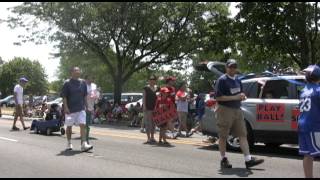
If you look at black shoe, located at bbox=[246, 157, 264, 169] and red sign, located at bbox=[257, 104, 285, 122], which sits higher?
red sign, located at bbox=[257, 104, 285, 122]

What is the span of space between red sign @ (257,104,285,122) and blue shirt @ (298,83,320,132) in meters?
3.96

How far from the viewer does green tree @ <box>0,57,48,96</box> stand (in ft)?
274

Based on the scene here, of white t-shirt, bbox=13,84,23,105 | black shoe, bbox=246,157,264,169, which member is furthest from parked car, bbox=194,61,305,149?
white t-shirt, bbox=13,84,23,105

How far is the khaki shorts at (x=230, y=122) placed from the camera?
9.93m

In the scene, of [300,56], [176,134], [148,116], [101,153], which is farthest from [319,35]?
[101,153]

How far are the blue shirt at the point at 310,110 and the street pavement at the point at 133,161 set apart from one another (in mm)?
1588

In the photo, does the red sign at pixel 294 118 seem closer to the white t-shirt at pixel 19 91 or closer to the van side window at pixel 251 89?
the van side window at pixel 251 89

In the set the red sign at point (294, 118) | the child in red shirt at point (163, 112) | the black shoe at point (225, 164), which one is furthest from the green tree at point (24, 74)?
the black shoe at point (225, 164)

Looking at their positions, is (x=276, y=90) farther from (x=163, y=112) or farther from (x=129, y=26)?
(x=129, y=26)

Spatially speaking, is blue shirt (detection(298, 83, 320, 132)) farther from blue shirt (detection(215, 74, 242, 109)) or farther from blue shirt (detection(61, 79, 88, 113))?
blue shirt (detection(61, 79, 88, 113))

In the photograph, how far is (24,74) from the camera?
278 feet

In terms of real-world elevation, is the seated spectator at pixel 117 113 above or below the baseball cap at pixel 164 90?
below

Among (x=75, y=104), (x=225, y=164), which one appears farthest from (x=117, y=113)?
(x=225, y=164)

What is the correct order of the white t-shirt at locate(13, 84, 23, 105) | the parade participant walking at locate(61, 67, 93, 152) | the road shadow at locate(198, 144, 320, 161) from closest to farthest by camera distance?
the road shadow at locate(198, 144, 320, 161) < the parade participant walking at locate(61, 67, 93, 152) < the white t-shirt at locate(13, 84, 23, 105)
